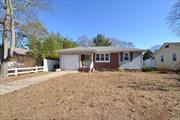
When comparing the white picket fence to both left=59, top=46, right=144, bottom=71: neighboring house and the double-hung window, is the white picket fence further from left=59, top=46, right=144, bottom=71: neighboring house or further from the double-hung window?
the double-hung window

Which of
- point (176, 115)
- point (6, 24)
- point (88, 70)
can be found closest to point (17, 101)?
point (176, 115)

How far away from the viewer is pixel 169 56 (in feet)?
100

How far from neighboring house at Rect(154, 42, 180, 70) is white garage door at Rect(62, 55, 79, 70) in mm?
13882

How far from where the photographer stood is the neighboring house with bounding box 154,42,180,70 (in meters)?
29.7

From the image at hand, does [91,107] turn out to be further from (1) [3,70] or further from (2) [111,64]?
(2) [111,64]

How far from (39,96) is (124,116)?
4.62 metres

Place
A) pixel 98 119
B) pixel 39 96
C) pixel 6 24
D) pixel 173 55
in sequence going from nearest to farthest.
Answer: pixel 98 119 → pixel 39 96 → pixel 6 24 → pixel 173 55

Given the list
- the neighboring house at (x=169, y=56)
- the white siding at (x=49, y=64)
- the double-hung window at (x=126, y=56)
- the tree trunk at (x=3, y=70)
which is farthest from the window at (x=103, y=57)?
the tree trunk at (x=3, y=70)

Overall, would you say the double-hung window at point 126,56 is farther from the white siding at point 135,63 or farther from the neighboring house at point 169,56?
the neighboring house at point 169,56

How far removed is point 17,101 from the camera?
8.65 meters

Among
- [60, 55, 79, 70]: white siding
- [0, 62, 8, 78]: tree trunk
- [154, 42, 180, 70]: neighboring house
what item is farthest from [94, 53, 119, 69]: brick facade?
[0, 62, 8, 78]: tree trunk

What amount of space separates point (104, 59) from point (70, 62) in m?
4.92

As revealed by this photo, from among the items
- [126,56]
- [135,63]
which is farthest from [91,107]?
[126,56]

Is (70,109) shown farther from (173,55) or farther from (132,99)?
(173,55)
